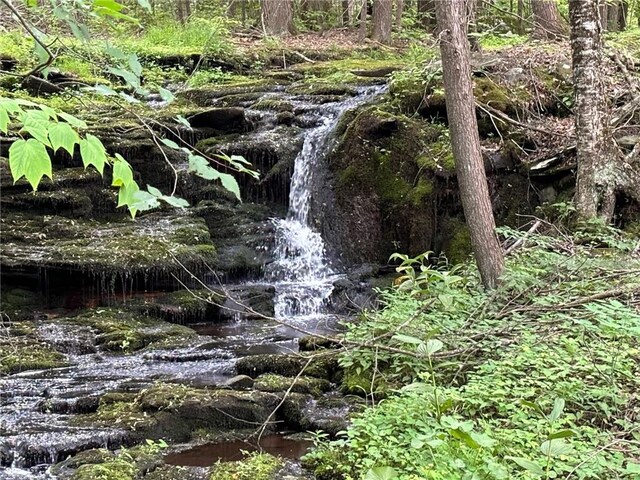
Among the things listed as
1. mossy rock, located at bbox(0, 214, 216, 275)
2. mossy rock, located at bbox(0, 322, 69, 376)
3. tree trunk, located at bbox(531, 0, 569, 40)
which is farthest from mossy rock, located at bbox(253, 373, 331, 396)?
tree trunk, located at bbox(531, 0, 569, 40)

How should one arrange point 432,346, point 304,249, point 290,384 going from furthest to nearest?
point 304,249
point 290,384
point 432,346

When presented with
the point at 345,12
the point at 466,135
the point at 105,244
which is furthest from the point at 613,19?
the point at 105,244

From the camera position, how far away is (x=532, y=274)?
6.01m

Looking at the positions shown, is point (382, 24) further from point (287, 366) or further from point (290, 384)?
point (290, 384)

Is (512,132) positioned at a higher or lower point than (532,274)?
higher

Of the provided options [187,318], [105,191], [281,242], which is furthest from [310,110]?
[187,318]

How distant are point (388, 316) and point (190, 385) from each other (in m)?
2.39

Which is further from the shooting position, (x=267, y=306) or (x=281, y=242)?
(x=281, y=242)

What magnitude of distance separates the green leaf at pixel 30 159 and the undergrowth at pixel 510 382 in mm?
1896

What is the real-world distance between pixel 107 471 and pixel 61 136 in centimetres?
363

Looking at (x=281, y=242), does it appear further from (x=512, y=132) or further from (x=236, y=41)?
(x=236, y=41)

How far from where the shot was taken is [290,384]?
616 centimetres

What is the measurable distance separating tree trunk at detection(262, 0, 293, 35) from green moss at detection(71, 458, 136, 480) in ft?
55.8

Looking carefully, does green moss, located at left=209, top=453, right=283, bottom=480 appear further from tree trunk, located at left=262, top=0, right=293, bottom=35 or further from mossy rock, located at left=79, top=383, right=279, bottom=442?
tree trunk, located at left=262, top=0, right=293, bottom=35
